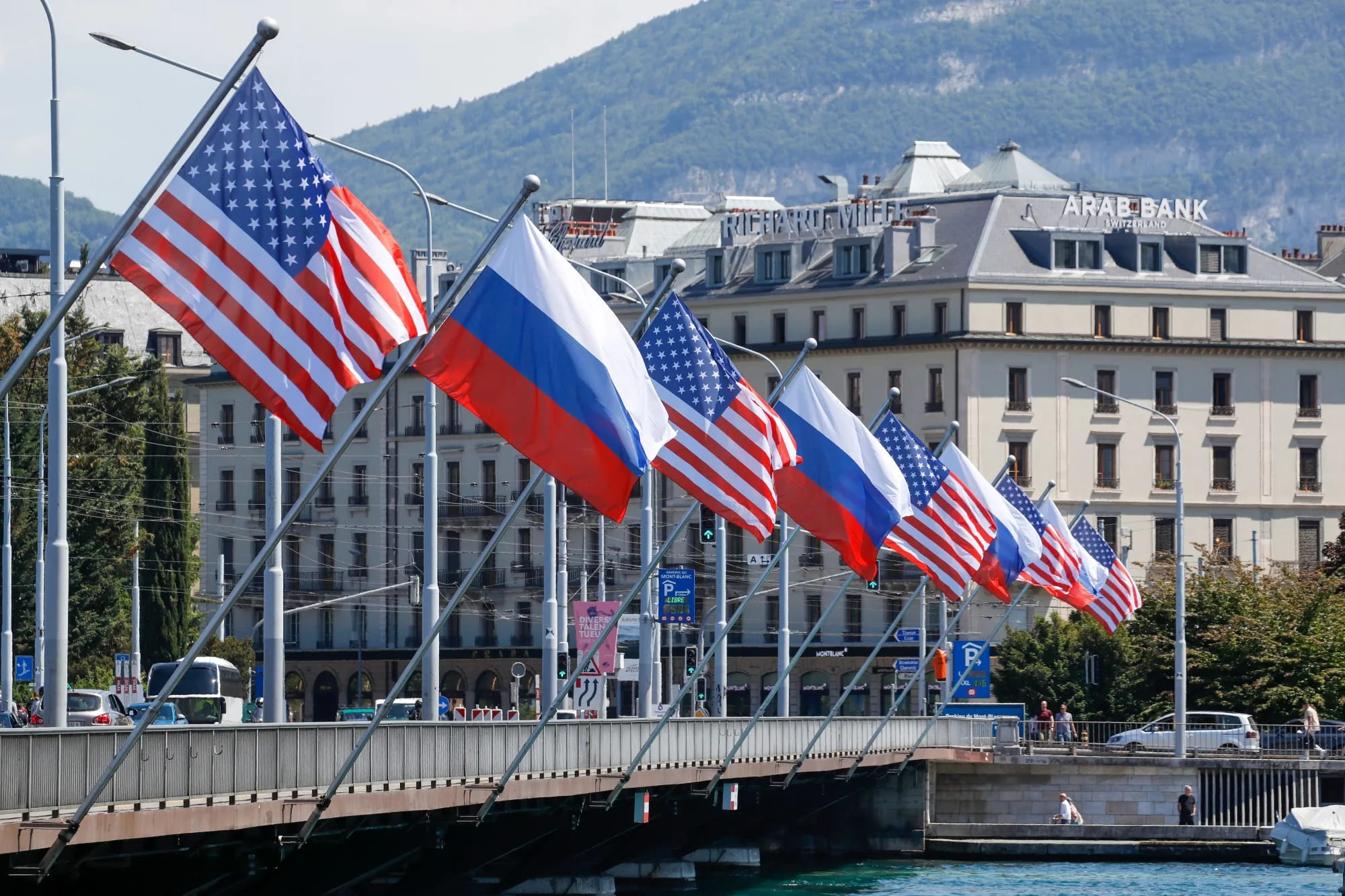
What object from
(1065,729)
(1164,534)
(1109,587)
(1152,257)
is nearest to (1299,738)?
(1065,729)

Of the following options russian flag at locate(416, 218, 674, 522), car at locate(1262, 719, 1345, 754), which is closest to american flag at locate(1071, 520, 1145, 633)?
car at locate(1262, 719, 1345, 754)

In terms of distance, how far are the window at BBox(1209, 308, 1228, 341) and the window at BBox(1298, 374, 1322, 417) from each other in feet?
14.1

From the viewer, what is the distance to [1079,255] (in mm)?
116312

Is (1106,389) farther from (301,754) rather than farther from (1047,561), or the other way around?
(301,754)

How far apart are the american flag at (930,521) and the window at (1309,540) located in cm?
6960

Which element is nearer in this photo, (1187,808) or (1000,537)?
(1000,537)

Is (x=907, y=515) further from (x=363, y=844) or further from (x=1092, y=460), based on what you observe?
(x=1092, y=460)

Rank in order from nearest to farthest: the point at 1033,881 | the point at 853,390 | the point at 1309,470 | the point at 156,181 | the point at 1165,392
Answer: the point at 156,181
the point at 1033,881
the point at 1165,392
the point at 1309,470
the point at 853,390

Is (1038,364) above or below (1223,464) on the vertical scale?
above

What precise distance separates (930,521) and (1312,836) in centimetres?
2700

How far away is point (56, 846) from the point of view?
91.0 feet

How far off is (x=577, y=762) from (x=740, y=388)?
11317mm

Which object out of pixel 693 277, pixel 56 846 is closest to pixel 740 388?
pixel 56 846

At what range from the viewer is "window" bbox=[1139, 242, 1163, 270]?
384 feet
